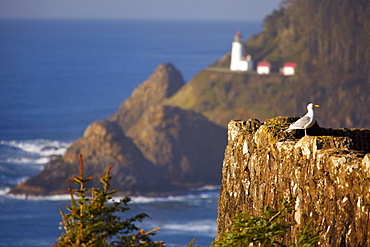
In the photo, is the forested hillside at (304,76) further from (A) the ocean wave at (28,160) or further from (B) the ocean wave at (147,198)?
(B) the ocean wave at (147,198)

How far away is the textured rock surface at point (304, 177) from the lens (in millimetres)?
11859

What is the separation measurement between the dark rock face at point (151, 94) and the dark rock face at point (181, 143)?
14.2 m

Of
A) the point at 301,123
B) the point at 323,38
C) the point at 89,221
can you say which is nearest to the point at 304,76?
the point at 323,38

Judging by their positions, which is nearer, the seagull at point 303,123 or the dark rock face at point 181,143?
A: the seagull at point 303,123

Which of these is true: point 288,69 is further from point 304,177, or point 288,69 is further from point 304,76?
point 304,177

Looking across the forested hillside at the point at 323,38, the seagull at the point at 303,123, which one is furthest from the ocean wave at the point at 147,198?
the seagull at the point at 303,123

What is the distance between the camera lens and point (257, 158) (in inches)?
583

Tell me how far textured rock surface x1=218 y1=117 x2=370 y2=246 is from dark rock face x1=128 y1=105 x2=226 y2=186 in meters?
89.9

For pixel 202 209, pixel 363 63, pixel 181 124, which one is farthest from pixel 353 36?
pixel 202 209

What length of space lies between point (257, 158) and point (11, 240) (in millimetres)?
63895

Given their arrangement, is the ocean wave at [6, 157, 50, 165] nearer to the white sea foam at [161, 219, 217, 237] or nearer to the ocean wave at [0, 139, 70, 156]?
the ocean wave at [0, 139, 70, 156]

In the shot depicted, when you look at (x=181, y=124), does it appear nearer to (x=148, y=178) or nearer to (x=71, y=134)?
(x=148, y=178)

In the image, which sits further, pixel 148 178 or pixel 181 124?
pixel 181 124

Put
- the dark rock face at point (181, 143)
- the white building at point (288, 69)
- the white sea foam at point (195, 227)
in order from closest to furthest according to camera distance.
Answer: the white sea foam at point (195, 227), the dark rock face at point (181, 143), the white building at point (288, 69)
